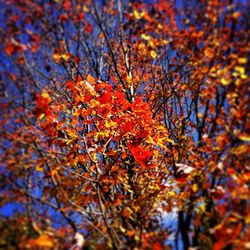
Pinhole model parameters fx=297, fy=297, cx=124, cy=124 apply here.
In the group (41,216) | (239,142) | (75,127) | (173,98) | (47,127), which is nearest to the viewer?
(47,127)

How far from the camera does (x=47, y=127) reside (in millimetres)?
4930

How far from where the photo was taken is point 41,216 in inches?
455

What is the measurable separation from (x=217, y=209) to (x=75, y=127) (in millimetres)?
4369

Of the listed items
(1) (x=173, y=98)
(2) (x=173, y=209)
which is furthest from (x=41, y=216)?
(1) (x=173, y=98)

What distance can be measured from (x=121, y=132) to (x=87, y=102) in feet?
3.12

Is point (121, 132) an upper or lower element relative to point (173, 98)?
lower

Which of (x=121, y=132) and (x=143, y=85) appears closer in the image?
(x=121, y=132)

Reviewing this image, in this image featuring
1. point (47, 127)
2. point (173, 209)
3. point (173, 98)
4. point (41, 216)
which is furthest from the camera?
point (41, 216)

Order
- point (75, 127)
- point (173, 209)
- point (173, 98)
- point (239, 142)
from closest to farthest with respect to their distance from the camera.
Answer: point (75, 127) → point (173, 98) → point (173, 209) → point (239, 142)

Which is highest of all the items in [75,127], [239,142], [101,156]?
[239,142]

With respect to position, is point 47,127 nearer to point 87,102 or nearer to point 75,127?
point 75,127

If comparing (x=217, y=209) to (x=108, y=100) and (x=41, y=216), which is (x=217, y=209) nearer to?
(x=108, y=100)

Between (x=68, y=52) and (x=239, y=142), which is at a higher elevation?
(x=68, y=52)

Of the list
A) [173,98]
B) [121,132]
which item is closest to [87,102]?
[121,132]
